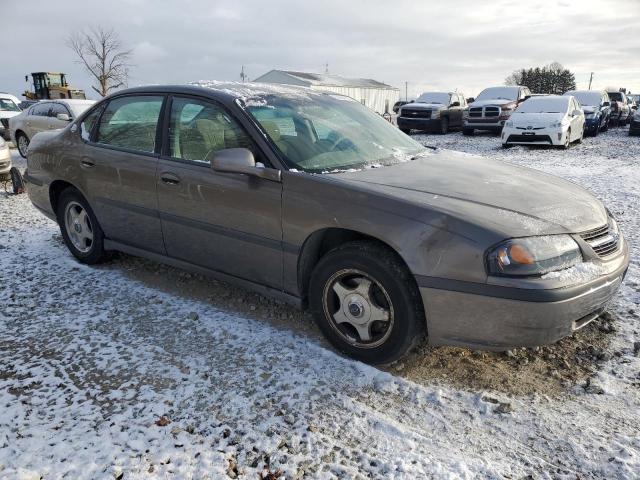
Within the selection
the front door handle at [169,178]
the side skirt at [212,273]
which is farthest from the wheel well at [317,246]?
the front door handle at [169,178]

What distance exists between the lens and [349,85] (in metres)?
51.3

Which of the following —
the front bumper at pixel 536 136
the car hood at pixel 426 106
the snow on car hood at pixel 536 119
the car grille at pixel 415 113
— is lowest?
the front bumper at pixel 536 136

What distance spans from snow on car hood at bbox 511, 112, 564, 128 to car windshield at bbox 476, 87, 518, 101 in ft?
19.5

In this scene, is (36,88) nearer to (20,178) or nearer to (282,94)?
(20,178)

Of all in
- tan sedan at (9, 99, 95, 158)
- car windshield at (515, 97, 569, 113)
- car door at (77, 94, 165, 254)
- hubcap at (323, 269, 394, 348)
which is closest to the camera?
hubcap at (323, 269, 394, 348)

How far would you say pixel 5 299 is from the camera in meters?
3.84

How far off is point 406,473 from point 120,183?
3031 millimetres

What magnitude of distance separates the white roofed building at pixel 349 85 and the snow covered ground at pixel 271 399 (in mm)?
40200

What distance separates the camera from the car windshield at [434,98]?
21.5m

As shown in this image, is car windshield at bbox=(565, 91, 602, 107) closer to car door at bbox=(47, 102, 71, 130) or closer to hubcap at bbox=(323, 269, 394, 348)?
car door at bbox=(47, 102, 71, 130)

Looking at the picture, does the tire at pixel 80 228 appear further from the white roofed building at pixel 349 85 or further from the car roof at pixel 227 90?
the white roofed building at pixel 349 85

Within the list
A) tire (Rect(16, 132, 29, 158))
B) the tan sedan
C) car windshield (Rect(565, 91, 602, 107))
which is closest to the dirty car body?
the tan sedan

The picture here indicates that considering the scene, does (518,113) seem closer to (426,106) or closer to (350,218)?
(426,106)

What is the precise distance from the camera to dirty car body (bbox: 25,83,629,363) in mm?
2490
